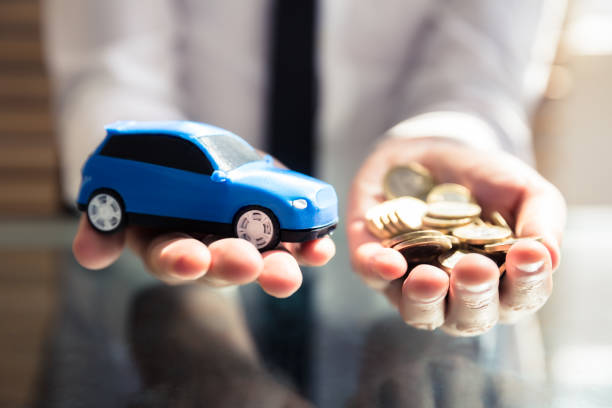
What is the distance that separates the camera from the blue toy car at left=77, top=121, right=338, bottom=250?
635 mm

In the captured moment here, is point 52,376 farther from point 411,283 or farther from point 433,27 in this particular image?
point 433,27

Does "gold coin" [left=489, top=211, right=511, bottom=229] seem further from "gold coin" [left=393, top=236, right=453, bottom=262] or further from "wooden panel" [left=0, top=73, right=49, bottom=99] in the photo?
"wooden panel" [left=0, top=73, right=49, bottom=99]

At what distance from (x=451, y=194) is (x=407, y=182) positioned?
0.07m

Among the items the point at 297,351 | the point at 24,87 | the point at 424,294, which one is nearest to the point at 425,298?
the point at 424,294

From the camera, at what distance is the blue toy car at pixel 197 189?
2.08 ft

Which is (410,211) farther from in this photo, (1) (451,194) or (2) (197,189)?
(2) (197,189)

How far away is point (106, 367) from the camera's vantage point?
0.67 meters

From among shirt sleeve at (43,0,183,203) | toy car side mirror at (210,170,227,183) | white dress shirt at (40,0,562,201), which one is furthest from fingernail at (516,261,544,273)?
shirt sleeve at (43,0,183,203)

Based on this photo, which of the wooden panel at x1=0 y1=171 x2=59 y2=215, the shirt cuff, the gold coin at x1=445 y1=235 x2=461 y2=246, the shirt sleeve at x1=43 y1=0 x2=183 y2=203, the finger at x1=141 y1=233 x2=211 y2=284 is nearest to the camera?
the finger at x1=141 y1=233 x2=211 y2=284

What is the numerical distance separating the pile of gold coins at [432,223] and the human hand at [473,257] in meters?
0.02

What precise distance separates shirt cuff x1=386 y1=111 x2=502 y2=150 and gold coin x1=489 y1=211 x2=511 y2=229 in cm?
20

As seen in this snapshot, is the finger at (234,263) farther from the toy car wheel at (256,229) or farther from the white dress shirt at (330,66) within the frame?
the white dress shirt at (330,66)

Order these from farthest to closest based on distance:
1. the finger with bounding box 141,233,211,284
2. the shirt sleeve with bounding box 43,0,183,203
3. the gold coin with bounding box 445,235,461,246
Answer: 1. the shirt sleeve with bounding box 43,0,183,203
2. the gold coin with bounding box 445,235,461,246
3. the finger with bounding box 141,233,211,284

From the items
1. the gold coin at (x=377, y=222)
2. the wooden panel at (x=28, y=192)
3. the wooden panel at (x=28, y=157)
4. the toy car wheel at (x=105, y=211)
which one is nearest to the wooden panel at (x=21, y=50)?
the wooden panel at (x=28, y=157)
